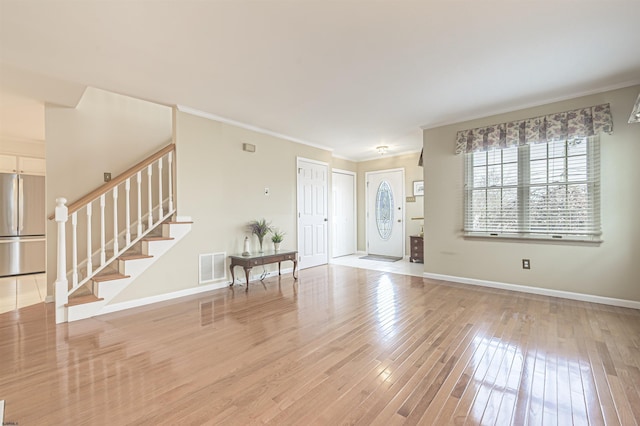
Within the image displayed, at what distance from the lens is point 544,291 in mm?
3818

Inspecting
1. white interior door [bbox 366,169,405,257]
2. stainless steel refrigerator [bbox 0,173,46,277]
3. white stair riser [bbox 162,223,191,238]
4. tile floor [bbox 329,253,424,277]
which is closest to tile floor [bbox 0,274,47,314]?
stainless steel refrigerator [bbox 0,173,46,277]

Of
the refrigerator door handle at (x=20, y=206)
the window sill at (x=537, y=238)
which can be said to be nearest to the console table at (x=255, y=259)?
the window sill at (x=537, y=238)

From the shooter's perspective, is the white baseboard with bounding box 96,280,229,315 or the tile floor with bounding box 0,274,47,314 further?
the tile floor with bounding box 0,274,47,314

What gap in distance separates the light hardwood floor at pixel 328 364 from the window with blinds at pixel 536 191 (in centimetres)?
98

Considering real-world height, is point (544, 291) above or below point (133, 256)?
below

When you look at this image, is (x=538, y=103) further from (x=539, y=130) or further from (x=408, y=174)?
(x=408, y=174)

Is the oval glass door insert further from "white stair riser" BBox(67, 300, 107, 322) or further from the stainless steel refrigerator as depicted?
the stainless steel refrigerator

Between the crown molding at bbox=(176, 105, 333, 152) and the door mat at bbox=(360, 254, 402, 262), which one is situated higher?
the crown molding at bbox=(176, 105, 333, 152)

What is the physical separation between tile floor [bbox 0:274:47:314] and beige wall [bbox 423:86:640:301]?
5631 mm

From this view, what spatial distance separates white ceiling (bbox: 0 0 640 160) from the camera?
80.8 inches

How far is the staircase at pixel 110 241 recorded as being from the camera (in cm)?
300

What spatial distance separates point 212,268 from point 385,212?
4430 mm

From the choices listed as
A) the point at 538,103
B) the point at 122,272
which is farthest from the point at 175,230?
the point at 538,103

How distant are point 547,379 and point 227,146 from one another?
4.40 meters
